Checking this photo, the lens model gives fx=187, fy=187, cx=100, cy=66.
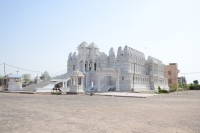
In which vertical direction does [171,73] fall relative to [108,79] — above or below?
above

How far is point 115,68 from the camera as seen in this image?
172ft

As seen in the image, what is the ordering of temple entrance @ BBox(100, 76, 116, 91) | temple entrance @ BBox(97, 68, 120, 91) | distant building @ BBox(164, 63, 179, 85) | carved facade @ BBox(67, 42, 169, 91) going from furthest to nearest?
1. distant building @ BBox(164, 63, 179, 85)
2. temple entrance @ BBox(100, 76, 116, 91)
3. carved facade @ BBox(67, 42, 169, 91)
4. temple entrance @ BBox(97, 68, 120, 91)

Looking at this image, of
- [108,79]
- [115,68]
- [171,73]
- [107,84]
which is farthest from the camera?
[171,73]

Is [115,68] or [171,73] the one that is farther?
[171,73]

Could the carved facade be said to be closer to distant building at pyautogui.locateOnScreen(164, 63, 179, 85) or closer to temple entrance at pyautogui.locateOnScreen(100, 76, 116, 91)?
temple entrance at pyautogui.locateOnScreen(100, 76, 116, 91)

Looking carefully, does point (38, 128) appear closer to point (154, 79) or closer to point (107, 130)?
point (107, 130)

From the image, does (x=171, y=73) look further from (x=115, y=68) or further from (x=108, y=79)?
(x=108, y=79)

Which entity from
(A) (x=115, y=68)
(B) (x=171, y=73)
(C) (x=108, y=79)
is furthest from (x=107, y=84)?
(B) (x=171, y=73)

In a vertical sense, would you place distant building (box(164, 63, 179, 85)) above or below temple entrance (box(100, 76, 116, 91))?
above

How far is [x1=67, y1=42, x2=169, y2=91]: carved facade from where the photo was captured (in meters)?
47.9

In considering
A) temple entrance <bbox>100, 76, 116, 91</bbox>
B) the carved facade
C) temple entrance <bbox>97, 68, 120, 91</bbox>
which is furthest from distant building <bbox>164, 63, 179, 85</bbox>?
temple entrance <bbox>97, 68, 120, 91</bbox>

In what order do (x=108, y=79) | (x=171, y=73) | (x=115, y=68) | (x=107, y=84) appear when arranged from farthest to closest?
(x=171, y=73), (x=115, y=68), (x=108, y=79), (x=107, y=84)

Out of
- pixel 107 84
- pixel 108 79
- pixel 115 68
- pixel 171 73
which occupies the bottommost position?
pixel 107 84

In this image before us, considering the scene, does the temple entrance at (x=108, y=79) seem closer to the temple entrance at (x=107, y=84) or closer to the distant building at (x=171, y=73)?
the temple entrance at (x=107, y=84)
